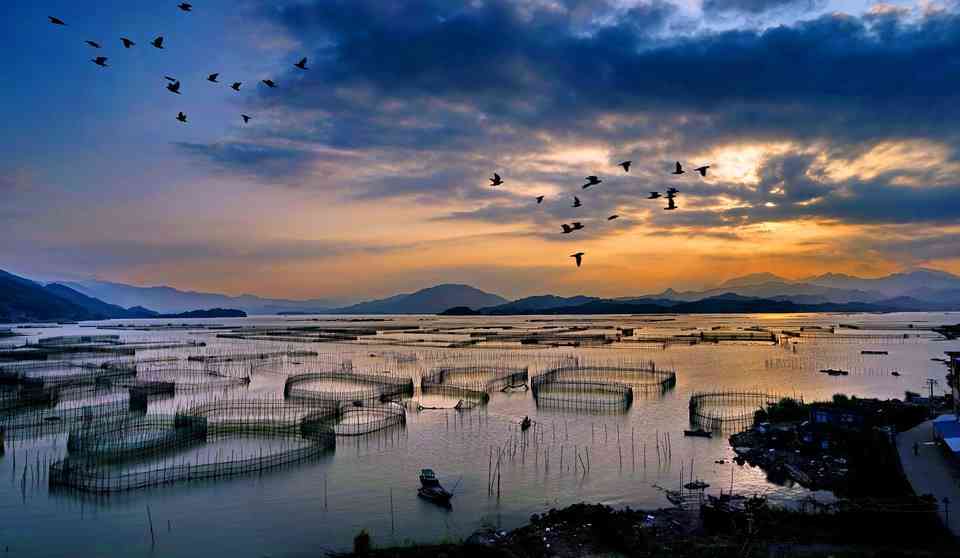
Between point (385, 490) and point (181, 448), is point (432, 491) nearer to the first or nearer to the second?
point (385, 490)

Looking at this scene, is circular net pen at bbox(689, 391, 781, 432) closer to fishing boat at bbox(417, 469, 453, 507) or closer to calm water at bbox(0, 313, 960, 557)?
calm water at bbox(0, 313, 960, 557)

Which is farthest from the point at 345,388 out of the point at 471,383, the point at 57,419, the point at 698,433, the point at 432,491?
the point at 698,433

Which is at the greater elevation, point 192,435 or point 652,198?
point 652,198

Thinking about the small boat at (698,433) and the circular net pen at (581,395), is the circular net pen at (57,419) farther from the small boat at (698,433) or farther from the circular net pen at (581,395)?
the small boat at (698,433)

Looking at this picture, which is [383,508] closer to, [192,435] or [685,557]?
[685,557]

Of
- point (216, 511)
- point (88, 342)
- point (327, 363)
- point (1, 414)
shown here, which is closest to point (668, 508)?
point (216, 511)

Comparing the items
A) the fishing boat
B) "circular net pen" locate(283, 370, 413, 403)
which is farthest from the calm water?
"circular net pen" locate(283, 370, 413, 403)
